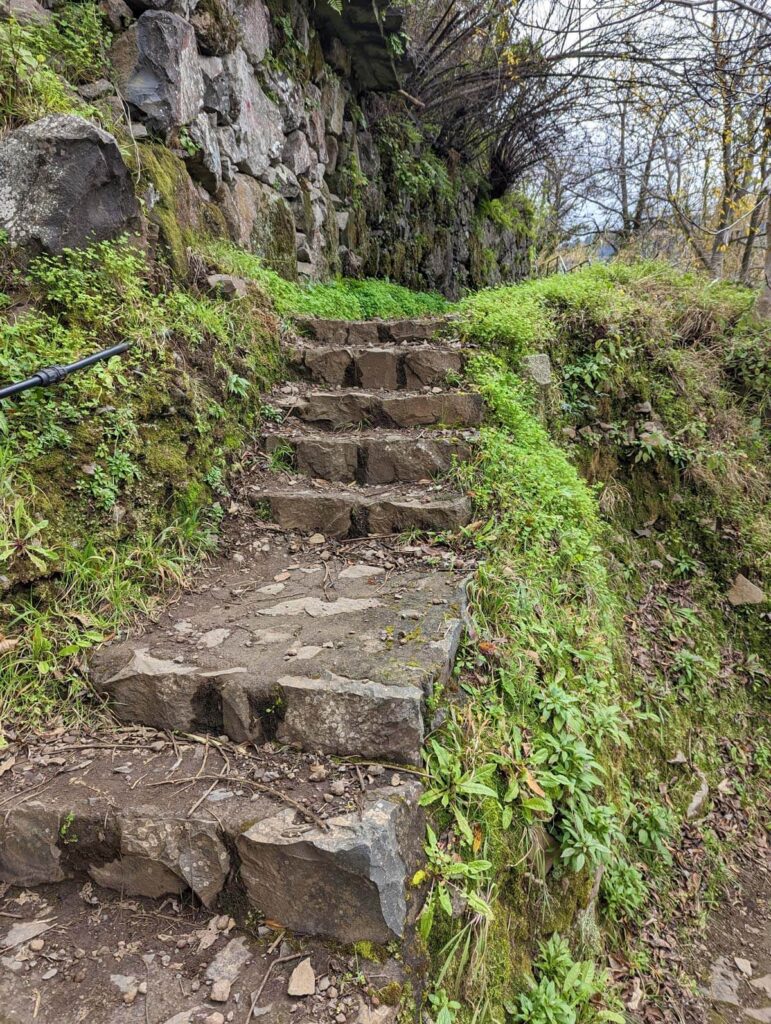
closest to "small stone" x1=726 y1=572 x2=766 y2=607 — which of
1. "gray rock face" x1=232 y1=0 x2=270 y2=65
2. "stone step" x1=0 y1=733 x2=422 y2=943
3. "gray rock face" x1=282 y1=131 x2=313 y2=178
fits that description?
"stone step" x1=0 y1=733 x2=422 y2=943

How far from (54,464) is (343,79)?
726cm

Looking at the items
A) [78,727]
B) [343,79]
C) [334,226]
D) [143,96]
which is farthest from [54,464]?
[343,79]

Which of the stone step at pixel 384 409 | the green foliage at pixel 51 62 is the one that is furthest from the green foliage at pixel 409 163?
the stone step at pixel 384 409

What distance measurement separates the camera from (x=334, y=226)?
23.2ft

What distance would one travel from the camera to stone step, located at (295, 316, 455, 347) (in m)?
4.70

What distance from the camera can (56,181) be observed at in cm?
268

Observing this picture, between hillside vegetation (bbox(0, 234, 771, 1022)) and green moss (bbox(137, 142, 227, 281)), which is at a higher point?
green moss (bbox(137, 142, 227, 281))

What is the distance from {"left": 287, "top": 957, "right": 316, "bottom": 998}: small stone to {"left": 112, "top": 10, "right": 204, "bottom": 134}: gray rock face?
4501 millimetres

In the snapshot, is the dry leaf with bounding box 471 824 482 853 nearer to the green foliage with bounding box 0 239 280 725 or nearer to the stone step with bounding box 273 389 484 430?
the green foliage with bounding box 0 239 280 725

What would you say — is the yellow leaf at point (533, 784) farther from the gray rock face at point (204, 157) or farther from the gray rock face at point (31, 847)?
the gray rock face at point (204, 157)

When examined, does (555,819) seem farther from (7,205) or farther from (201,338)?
(7,205)

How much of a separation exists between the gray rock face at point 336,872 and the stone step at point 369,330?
12.6ft

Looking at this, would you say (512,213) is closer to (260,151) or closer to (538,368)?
(260,151)

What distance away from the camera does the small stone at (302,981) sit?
1.37 meters
